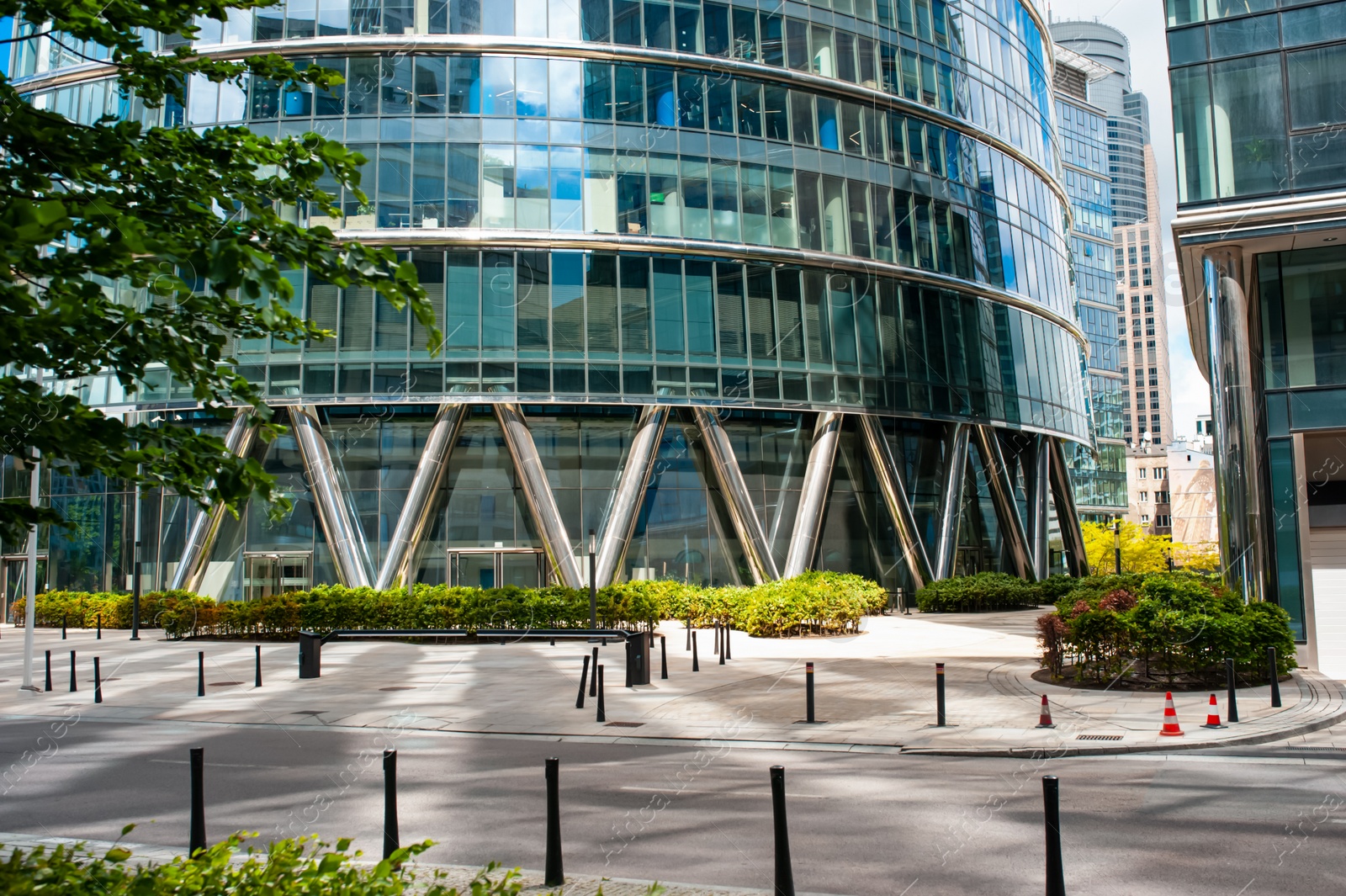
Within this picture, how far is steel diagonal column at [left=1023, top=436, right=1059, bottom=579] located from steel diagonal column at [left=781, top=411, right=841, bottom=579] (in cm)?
1257

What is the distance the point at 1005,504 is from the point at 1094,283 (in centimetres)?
9175

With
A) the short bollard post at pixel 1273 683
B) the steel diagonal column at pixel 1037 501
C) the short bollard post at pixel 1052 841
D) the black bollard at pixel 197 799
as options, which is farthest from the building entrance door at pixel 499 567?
the short bollard post at pixel 1052 841

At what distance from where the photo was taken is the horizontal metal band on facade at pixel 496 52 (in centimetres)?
3662

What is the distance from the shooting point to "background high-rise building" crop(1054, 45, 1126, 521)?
116 m

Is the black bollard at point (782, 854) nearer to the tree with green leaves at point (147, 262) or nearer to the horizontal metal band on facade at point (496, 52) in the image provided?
the tree with green leaves at point (147, 262)

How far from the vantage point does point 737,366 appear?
38.0 m

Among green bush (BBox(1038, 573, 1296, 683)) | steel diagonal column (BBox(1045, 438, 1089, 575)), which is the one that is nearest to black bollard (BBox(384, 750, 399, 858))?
→ green bush (BBox(1038, 573, 1296, 683))

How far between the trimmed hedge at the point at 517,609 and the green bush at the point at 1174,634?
39.2 ft

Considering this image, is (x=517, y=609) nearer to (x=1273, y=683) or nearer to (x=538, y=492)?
(x=538, y=492)

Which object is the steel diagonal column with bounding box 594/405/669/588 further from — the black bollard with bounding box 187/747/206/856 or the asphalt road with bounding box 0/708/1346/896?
the black bollard with bounding box 187/747/206/856

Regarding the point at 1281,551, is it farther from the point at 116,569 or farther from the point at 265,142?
the point at 116,569

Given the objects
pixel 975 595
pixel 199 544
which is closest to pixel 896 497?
pixel 975 595

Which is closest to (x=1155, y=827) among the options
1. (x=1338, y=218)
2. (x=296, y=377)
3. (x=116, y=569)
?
(x=1338, y=218)

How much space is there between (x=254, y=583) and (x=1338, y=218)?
112 feet
